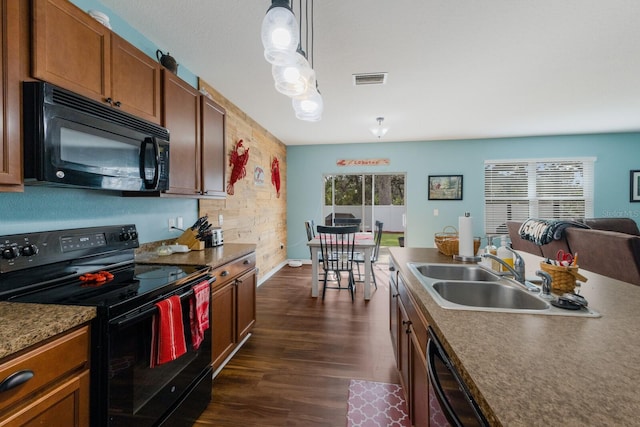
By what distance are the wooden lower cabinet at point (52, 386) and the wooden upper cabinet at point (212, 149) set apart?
4.98 ft

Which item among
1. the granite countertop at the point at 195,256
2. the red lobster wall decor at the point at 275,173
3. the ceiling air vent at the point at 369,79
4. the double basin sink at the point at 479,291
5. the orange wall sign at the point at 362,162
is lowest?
the double basin sink at the point at 479,291

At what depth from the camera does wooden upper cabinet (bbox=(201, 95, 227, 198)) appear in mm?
2343

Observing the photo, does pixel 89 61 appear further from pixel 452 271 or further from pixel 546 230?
pixel 546 230

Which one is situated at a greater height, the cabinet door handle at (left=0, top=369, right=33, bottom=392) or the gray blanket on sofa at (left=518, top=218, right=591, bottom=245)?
the gray blanket on sofa at (left=518, top=218, right=591, bottom=245)

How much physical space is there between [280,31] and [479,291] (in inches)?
60.9

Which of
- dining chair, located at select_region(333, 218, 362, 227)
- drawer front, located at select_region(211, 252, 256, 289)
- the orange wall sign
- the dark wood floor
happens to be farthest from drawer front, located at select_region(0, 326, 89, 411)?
the orange wall sign

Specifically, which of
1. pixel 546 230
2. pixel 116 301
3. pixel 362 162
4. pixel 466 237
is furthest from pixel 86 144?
pixel 362 162

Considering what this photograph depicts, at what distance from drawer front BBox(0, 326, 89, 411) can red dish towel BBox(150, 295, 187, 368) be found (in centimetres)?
27

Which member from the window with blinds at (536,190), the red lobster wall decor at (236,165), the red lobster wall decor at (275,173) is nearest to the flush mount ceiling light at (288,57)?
the red lobster wall decor at (236,165)

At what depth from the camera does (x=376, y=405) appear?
1771mm

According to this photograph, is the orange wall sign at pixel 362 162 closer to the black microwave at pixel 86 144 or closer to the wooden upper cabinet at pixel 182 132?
the wooden upper cabinet at pixel 182 132

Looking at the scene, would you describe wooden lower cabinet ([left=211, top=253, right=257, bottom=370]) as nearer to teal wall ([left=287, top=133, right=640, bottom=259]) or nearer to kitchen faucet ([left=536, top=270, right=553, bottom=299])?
kitchen faucet ([left=536, top=270, right=553, bottom=299])

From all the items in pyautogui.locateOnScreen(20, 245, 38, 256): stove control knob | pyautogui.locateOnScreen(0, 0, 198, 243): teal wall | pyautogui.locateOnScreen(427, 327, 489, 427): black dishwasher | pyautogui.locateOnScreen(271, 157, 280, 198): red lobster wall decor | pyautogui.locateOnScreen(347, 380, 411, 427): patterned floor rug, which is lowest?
pyautogui.locateOnScreen(347, 380, 411, 427): patterned floor rug

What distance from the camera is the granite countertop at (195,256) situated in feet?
6.14
